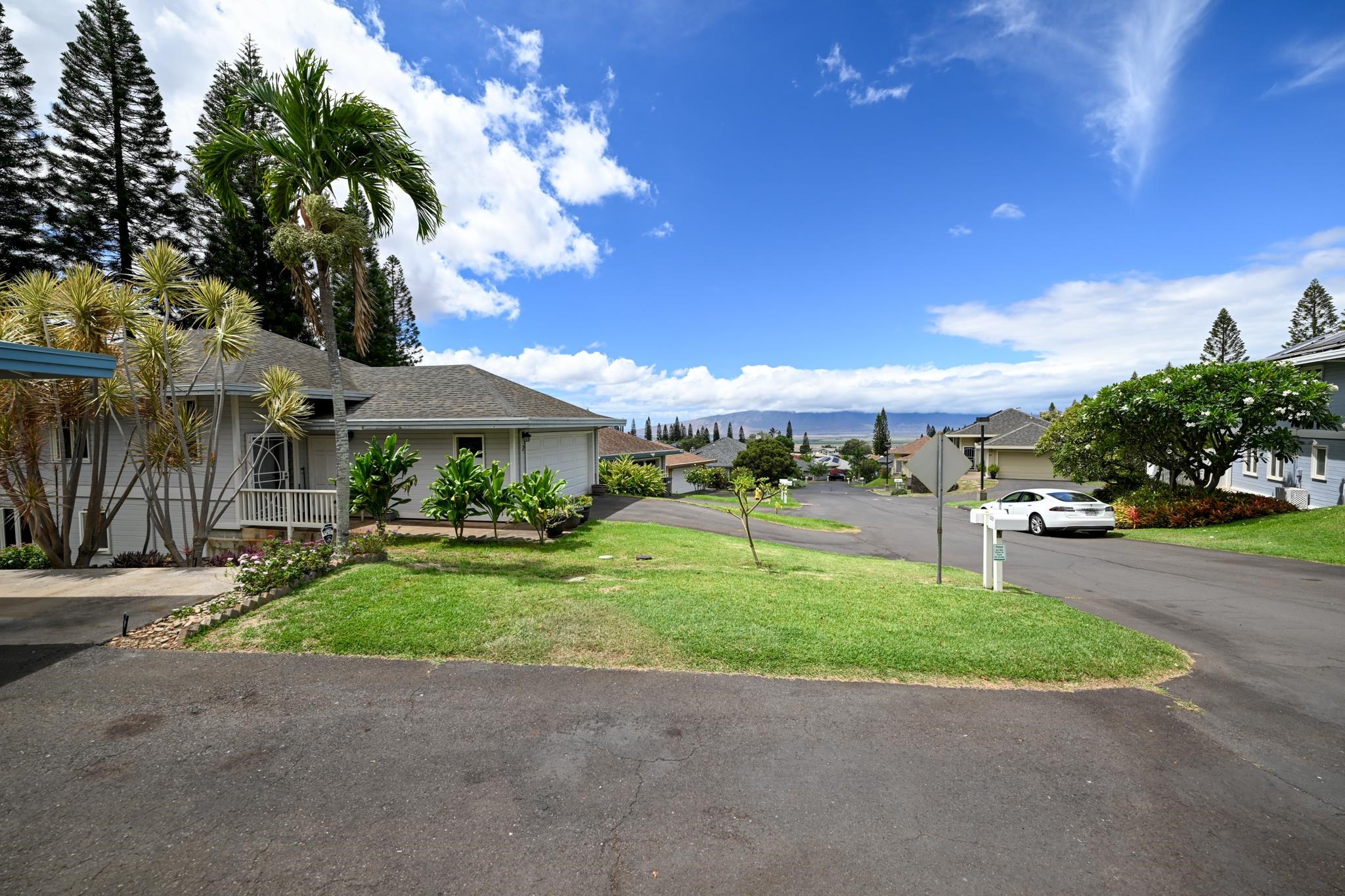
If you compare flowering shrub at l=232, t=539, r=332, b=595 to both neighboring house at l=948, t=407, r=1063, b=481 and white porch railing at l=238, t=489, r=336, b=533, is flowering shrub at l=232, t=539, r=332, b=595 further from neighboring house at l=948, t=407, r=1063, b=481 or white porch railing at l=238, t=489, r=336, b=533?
neighboring house at l=948, t=407, r=1063, b=481

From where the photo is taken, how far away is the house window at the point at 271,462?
44.5 feet

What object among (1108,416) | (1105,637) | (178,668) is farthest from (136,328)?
(1108,416)

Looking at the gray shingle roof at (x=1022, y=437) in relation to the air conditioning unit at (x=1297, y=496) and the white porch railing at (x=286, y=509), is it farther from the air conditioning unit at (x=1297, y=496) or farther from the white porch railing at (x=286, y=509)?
the white porch railing at (x=286, y=509)

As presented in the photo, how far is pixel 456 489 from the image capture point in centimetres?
1108

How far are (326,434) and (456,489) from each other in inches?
249

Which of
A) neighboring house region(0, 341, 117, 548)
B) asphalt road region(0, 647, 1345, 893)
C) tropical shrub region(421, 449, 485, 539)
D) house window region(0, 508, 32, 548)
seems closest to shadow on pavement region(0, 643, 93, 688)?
asphalt road region(0, 647, 1345, 893)

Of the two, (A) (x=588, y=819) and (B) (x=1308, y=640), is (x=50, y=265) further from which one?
(B) (x=1308, y=640)

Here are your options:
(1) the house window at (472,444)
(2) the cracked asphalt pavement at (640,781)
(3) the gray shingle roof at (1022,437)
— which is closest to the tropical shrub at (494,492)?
(1) the house window at (472,444)

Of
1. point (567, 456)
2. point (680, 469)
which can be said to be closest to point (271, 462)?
point (567, 456)

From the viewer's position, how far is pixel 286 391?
11711 mm

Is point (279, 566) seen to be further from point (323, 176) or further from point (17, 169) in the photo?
point (17, 169)

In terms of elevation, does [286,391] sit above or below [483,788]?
above

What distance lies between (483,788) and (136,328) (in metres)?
11.4

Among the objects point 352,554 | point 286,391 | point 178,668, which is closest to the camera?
point 178,668
